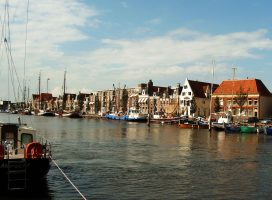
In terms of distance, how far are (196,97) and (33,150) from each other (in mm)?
135043

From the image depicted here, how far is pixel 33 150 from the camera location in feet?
92.5

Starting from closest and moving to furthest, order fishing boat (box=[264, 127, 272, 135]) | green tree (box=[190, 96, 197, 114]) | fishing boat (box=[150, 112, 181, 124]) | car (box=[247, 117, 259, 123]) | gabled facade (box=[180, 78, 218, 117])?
fishing boat (box=[264, 127, 272, 135]) < car (box=[247, 117, 259, 123]) < fishing boat (box=[150, 112, 181, 124]) < green tree (box=[190, 96, 197, 114]) < gabled facade (box=[180, 78, 218, 117])

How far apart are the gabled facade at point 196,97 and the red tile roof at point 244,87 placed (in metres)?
10.2

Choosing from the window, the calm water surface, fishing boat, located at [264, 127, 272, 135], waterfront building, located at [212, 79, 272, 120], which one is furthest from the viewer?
waterfront building, located at [212, 79, 272, 120]

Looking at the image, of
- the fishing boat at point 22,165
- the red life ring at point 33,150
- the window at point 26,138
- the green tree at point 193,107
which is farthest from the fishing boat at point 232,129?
the red life ring at point 33,150

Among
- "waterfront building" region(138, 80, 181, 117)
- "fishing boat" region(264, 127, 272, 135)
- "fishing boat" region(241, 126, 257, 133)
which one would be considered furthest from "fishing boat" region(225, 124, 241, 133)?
"waterfront building" region(138, 80, 181, 117)

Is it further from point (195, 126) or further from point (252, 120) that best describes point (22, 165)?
point (252, 120)

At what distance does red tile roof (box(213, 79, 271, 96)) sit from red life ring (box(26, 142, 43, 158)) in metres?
117

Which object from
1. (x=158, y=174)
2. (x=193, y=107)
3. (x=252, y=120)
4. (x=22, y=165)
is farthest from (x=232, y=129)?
(x=22, y=165)

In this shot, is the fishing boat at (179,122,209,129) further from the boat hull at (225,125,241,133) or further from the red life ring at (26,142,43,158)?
the red life ring at (26,142,43,158)

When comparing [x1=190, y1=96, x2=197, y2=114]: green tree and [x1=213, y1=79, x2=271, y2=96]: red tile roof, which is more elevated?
[x1=213, y1=79, x2=271, y2=96]: red tile roof

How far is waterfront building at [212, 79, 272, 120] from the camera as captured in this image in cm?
13675

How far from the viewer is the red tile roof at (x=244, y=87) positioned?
140 m

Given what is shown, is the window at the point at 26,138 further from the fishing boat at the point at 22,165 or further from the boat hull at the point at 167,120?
the boat hull at the point at 167,120
